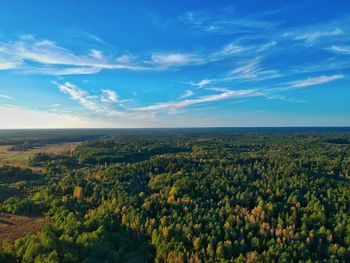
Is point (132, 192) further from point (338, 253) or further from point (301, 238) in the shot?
point (338, 253)

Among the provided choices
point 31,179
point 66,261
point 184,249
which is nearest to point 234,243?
point 184,249

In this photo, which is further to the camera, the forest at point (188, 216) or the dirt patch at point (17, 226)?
the dirt patch at point (17, 226)

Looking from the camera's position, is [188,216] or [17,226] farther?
[17,226]

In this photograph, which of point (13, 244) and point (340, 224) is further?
point (340, 224)

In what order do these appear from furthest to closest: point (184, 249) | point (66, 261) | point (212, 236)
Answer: point (212, 236)
point (184, 249)
point (66, 261)

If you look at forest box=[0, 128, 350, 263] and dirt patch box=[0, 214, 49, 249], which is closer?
Result: forest box=[0, 128, 350, 263]

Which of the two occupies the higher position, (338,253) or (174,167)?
(174,167)

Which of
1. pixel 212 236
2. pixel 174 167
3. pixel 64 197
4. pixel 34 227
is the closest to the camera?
pixel 212 236

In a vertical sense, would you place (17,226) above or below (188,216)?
below
